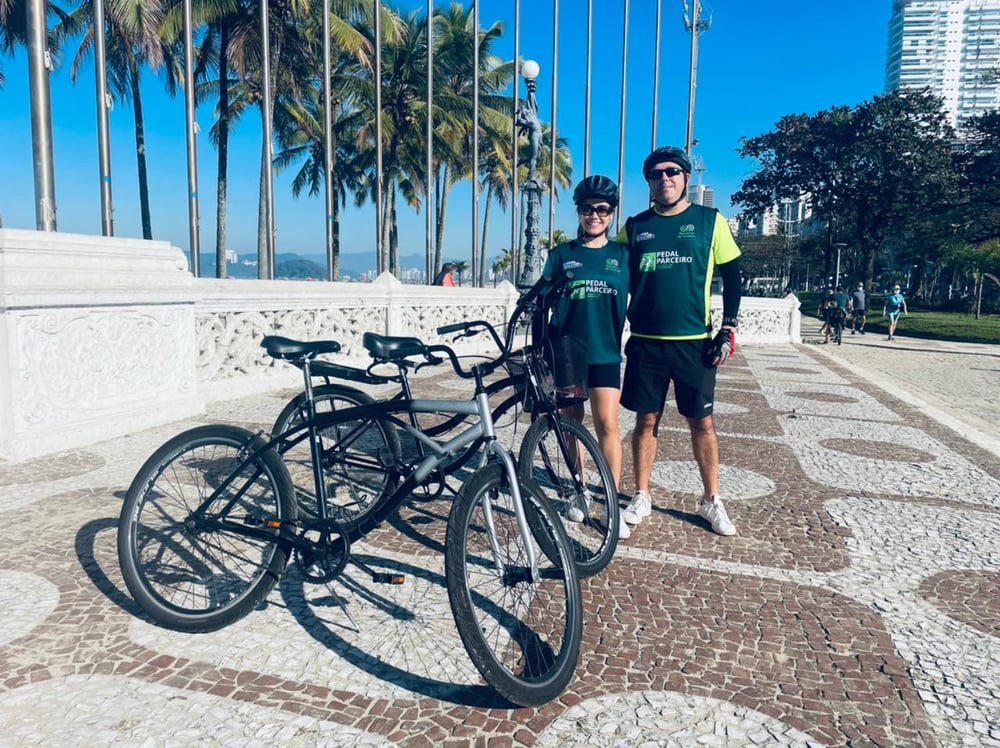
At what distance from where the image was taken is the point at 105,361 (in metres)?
5.50

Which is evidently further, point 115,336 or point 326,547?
point 115,336

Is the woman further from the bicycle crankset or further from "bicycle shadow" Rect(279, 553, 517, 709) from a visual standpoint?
the bicycle crankset

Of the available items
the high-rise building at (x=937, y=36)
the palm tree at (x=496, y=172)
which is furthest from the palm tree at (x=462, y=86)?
the high-rise building at (x=937, y=36)

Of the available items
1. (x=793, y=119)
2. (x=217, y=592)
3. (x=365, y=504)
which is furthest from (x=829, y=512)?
(x=793, y=119)

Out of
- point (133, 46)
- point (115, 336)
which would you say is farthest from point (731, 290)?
point (133, 46)

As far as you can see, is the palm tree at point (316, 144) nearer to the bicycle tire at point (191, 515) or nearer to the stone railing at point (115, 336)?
the stone railing at point (115, 336)

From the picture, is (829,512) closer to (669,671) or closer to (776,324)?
(669,671)

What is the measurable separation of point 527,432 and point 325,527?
1030 millimetres

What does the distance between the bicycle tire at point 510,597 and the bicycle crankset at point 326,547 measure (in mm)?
528

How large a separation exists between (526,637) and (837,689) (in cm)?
104

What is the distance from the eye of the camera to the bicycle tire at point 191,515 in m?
2.50

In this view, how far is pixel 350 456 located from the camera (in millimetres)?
3025

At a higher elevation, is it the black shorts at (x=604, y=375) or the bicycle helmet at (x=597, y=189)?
the bicycle helmet at (x=597, y=189)

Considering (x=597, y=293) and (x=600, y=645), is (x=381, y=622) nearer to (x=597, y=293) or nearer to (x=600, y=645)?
(x=600, y=645)
